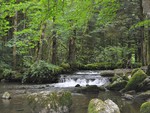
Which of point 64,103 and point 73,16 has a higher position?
point 73,16

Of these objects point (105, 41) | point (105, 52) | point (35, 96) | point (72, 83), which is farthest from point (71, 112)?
point (105, 41)

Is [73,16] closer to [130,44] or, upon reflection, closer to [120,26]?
[120,26]

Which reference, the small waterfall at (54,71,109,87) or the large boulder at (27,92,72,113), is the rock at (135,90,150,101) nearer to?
the large boulder at (27,92,72,113)

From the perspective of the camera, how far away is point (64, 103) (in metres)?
10.0

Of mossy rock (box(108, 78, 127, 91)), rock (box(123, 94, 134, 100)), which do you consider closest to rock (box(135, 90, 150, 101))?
rock (box(123, 94, 134, 100))

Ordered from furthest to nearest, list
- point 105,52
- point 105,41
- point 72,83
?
1. point 105,41
2. point 105,52
3. point 72,83

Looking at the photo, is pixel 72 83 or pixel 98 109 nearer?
pixel 98 109

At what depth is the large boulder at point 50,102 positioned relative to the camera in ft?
32.1

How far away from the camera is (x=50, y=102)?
32.3 ft

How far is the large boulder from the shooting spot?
980 centimetres

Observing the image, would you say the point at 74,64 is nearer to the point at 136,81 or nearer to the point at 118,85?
the point at 118,85

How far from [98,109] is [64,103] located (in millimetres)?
2017

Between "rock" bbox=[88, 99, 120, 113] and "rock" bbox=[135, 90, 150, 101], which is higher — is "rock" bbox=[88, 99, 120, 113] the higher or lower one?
the higher one

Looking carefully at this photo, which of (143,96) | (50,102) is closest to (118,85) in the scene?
(143,96)
